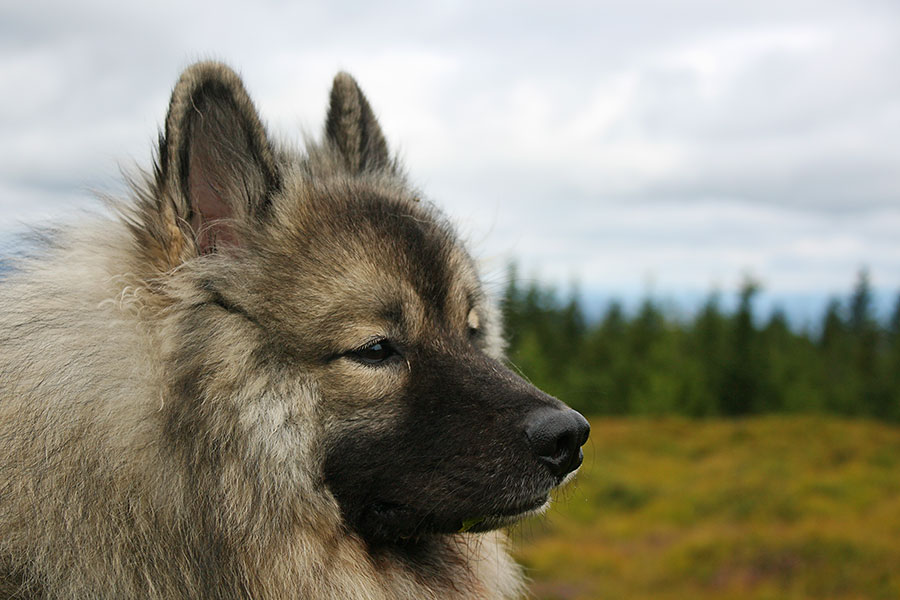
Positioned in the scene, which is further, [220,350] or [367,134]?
[367,134]

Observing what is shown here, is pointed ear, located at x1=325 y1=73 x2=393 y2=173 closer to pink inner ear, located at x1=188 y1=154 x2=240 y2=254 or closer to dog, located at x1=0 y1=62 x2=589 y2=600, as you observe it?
dog, located at x1=0 y1=62 x2=589 y2=600

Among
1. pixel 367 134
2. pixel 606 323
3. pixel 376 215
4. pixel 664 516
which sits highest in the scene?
pixel 367 134

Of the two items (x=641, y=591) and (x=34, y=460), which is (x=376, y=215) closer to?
(x=34, y=460)

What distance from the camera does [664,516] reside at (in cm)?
2362

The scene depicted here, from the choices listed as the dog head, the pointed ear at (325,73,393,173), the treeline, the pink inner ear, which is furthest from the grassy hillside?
the treeline

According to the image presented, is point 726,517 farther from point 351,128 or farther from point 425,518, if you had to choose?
point 425,518

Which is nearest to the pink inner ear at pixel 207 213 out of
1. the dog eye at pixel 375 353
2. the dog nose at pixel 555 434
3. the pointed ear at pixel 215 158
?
the pointed ear at pixel 215 158

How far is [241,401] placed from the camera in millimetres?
2773

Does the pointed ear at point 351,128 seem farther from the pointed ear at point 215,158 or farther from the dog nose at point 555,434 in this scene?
the dog nose at point 555,434

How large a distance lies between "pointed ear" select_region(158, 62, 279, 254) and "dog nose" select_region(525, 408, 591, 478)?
1419 millimetres

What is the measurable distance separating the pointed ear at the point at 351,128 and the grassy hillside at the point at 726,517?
201cm

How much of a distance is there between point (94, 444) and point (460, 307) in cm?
159

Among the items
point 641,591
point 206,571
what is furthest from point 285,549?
point 641,591

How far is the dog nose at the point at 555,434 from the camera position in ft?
9.50
